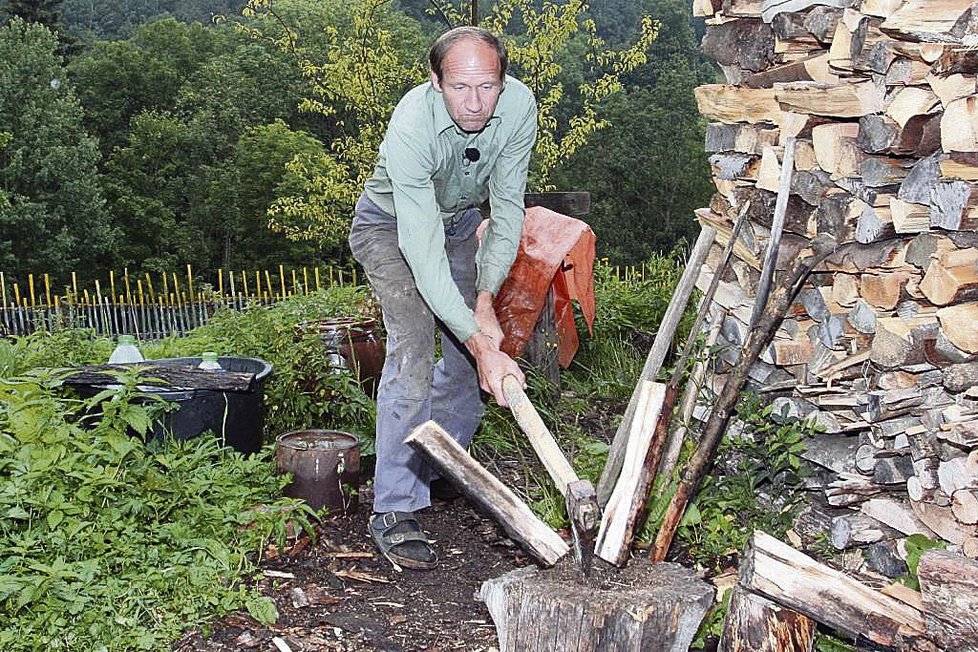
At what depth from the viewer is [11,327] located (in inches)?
809

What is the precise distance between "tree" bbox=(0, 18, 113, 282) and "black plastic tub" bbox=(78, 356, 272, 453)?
108ft

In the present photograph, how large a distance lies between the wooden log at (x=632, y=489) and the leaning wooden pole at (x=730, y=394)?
38 centimetres

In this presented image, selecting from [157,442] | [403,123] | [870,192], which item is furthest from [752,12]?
[157,442]

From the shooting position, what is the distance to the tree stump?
2.46 m

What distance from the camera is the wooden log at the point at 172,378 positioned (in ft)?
13.5

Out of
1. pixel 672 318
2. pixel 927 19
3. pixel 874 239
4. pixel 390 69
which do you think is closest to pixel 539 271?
pixel 672 318

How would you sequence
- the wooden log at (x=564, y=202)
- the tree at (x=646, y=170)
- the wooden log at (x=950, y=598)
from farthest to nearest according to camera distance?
the tree at (x=646, y=170) → the wooden log at (x=564, y=202) → the wooden log at (x=950, y=598)

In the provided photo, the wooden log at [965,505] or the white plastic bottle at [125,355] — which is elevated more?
the white plastic bottle at [125,355]

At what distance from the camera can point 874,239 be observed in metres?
3.35

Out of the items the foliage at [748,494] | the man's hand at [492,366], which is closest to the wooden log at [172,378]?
the man's hand at [492,366]

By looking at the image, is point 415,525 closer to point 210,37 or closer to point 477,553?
point 477,553

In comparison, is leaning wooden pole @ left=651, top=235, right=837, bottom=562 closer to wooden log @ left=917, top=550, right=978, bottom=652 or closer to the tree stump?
the tree stump

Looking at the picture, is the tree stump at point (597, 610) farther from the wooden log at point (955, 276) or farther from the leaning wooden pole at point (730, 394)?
the wooden log at point (955, 276)

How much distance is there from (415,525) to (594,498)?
135cm
